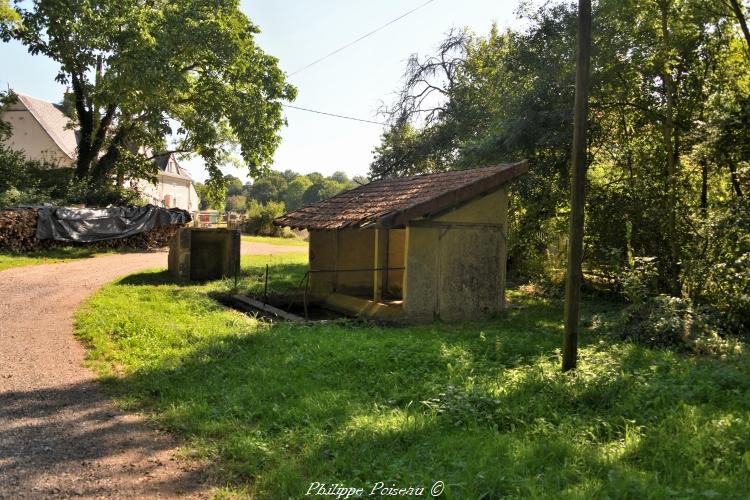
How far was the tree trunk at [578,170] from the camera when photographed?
6.14 m

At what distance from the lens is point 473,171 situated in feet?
40.1

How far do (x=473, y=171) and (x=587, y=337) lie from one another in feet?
15.1

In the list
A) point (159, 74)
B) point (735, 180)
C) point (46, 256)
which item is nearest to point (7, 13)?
point (159, 74)

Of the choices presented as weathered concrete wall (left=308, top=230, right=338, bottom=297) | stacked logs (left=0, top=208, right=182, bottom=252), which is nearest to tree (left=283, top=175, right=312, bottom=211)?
stacked logs (left=0, top=208, right=182, bottom=252)

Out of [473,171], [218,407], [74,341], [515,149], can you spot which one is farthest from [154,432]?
[515,149]

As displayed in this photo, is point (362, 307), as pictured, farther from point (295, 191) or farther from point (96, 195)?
point (295, 191)

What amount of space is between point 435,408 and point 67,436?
11.1ft

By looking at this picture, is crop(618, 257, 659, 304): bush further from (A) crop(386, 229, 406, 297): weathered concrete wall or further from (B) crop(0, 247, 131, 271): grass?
(B) crop(0, 247, 131, 271): grass

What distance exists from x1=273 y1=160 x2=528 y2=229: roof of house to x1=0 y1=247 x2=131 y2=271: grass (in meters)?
9.34

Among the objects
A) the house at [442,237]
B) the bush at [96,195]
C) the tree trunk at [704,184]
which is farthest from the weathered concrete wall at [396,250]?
the bush at [96,195]

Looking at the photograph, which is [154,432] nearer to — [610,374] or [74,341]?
[74,341]

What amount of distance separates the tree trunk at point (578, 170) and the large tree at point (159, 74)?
53.7 ft

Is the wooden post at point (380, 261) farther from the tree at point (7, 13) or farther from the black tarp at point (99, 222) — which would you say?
the tree at point (7, 13)

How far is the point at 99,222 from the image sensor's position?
2248 centimetres
